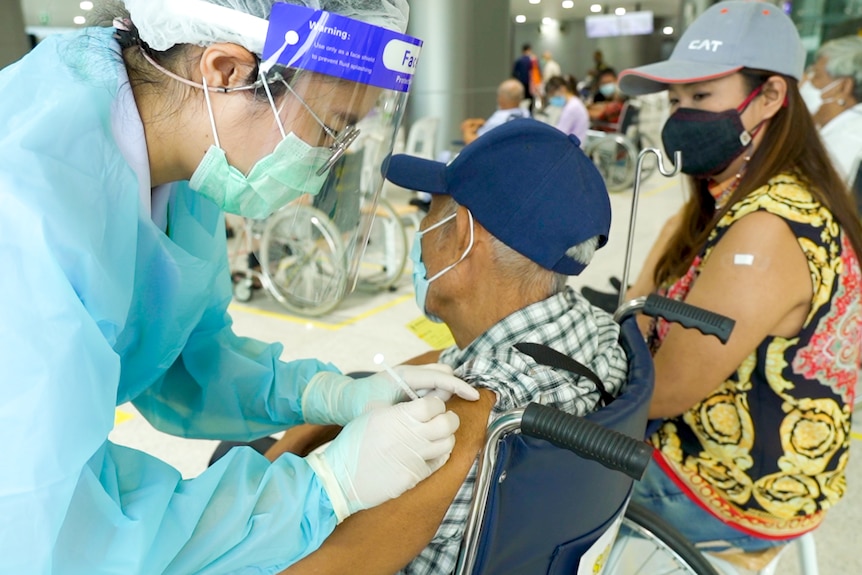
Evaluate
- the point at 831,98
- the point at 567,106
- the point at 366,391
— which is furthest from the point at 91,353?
the point at 567,106

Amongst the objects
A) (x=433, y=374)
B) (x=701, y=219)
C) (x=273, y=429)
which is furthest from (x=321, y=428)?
A: (x=701, y=219)

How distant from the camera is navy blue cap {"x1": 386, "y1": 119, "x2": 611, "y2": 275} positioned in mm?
1000

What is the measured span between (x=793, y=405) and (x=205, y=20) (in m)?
1.16

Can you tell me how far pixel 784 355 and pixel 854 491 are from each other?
1.30m

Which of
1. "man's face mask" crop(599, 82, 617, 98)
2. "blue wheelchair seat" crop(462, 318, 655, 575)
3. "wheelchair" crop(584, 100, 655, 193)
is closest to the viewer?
"blue wheelchair seat" crop(462, 318, 655, 575)

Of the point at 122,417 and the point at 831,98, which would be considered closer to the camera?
the point at 122,417

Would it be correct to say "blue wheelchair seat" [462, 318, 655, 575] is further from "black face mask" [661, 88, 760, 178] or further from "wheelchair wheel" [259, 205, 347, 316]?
"wheelchair wheel" [259, 205, 347, 316]

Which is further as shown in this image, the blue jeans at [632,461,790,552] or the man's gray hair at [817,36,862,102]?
the man's gray hair at [817,36,862,102]

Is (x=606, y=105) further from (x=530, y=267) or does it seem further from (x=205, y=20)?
(x=205, y=20)

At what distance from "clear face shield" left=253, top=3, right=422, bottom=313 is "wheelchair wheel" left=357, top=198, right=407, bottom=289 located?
2.68 metres

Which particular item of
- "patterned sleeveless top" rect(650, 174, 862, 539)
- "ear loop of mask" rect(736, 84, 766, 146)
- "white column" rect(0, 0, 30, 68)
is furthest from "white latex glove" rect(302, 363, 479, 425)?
"white column" rect(0, 0, 30, 68)

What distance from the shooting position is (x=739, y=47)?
1.40 metres

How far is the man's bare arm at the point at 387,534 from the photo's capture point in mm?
805

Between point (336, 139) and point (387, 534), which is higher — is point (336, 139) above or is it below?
above
